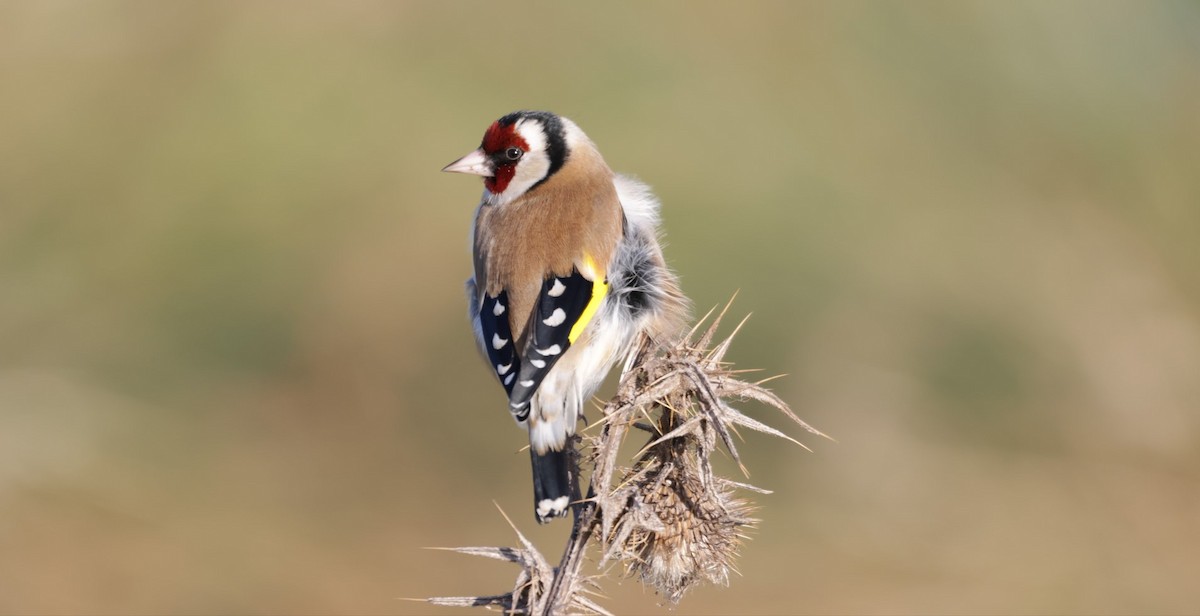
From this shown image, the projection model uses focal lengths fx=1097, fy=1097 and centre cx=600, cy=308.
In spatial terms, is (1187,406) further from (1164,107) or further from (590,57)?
(590,57)

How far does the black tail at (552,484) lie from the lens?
3648 millimetres

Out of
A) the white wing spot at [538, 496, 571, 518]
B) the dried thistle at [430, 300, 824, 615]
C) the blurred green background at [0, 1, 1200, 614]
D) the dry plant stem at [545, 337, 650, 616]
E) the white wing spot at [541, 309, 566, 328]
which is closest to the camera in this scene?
the dry plant stem at [545, 337, 650, 616]

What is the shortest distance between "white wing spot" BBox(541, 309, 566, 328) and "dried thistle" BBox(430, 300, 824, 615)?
0.46 m

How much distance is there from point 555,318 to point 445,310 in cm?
560

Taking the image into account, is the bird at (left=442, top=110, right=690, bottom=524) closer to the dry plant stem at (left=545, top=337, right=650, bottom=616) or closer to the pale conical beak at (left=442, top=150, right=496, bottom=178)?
the pale conical beak at (left=442, top=150, right=496, bottom=178)

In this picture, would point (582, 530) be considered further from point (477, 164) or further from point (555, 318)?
point (477, 164)

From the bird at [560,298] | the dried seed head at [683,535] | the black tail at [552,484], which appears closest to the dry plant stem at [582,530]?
the dried seed head at [683,535]

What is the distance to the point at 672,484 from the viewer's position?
3312mm

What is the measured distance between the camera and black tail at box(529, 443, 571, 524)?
3648 mm

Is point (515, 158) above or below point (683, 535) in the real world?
above

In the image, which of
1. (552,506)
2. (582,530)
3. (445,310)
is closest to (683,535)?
(582,530)

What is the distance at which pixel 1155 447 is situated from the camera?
380 inches

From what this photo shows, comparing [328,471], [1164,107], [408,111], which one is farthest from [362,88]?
[1164,107]

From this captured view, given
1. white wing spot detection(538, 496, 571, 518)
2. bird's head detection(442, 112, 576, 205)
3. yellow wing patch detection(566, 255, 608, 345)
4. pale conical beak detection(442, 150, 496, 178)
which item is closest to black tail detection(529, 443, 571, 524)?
white wing spot detection(538, 496, 571, 518)
